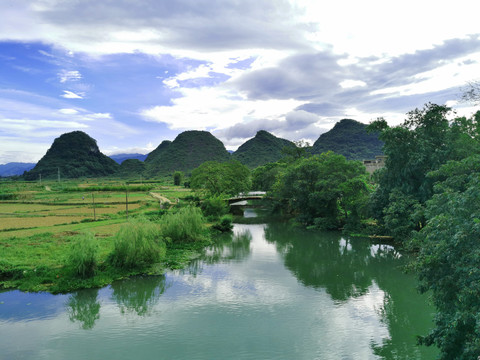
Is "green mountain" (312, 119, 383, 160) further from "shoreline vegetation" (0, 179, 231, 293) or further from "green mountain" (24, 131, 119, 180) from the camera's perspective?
"green mountain" (24, 131, 119, 180)

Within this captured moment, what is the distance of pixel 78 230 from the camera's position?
101 ft

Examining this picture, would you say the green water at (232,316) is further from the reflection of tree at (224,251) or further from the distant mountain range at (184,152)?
the distant mountain range at (184,152)

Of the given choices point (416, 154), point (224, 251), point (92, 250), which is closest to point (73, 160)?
point (224, 251)

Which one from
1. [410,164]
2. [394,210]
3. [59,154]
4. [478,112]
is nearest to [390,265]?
[394,210]

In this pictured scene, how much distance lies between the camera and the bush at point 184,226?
91.0 ft

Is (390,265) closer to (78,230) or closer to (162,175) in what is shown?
(78,230)

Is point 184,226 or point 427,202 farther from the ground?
point 427,202

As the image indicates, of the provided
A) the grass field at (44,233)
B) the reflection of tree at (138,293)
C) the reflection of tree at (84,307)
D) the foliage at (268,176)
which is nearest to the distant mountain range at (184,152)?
the foliage at (268,176)

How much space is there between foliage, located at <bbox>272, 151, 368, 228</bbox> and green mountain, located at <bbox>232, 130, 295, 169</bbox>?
95685mm

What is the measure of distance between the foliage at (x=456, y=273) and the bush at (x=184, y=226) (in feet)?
69.8

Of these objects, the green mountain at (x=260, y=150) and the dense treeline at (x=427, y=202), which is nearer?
the dense treeline at (x=427, y=202)

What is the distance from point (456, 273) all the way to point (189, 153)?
160887mm

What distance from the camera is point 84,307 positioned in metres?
15.5

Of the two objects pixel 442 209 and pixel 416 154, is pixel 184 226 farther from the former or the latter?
pixel 442 209
